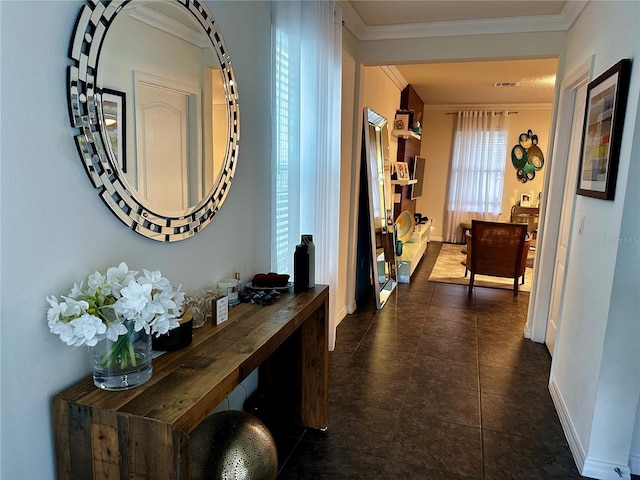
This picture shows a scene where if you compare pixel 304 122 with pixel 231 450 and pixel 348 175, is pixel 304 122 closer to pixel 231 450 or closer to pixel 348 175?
pixel 348 175

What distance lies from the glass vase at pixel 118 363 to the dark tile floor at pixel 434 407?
43.2 inches

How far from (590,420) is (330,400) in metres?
1.36

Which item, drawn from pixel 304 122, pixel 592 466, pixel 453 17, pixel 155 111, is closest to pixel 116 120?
pixel 155 111

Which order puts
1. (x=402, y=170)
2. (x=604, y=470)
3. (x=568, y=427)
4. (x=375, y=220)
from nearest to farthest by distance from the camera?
(x=604, y=470) < (x=568, y=427) < (x=375, y=220) < (x=402, y=170)

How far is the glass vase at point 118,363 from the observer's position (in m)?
1.18

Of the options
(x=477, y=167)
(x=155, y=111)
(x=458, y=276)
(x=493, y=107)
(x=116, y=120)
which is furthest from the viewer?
(x=477, y=167)

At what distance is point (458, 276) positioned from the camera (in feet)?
19.1

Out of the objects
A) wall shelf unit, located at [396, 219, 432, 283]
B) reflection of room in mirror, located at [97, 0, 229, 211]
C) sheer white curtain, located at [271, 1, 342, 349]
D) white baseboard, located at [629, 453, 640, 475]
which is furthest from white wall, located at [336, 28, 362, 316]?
white baseboard, located at [629, 453, 640, 475]

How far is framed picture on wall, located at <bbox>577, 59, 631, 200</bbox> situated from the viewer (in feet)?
6.32

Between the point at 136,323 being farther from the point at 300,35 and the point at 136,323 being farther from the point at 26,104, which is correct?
the point at 300,35

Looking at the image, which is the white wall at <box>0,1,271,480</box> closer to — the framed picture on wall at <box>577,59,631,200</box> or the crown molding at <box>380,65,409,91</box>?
the framed picture on wall at <box>577,59,631,200</box>

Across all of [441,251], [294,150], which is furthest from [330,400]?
[441,251]

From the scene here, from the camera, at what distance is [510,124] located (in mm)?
8023

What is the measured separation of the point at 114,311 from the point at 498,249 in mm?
4628
